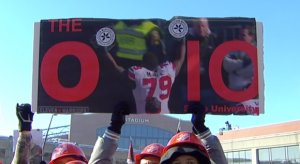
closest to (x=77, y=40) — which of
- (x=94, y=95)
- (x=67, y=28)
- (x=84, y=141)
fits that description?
(x=67, y=28)

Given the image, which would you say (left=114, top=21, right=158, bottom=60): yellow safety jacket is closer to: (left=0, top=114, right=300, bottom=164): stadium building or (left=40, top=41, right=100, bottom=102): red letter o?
(left=40, top=41, right=100, bottom=102): red letter o

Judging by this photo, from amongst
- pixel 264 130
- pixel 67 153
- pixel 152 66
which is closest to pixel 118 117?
pixel 67 153

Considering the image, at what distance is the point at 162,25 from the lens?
17.0ft

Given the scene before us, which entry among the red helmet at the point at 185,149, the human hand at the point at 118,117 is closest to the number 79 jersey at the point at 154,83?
the human hand at the point at 118,117

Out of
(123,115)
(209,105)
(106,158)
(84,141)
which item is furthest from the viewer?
(84,141)

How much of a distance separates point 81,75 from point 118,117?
119cm

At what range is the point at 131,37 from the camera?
5172 millimetres

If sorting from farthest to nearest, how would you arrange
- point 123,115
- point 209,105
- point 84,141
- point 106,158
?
1. point 84,141
2. point 209,105
3. point 123,115
4. point 106,158

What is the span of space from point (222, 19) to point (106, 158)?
2.08 meters

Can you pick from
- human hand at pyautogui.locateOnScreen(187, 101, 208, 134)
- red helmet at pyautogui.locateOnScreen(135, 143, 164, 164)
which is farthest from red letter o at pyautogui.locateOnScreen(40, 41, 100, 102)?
human hand at pyautogui.locateOnScreen(187, 101, 208, 134)

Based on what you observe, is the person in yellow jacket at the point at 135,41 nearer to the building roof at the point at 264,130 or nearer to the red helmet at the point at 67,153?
the red helmet at the point at 67,153

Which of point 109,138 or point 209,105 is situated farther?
point 209,105

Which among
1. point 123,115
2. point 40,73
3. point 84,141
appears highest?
point 40,73

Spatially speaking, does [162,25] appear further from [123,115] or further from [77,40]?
[123,115]
